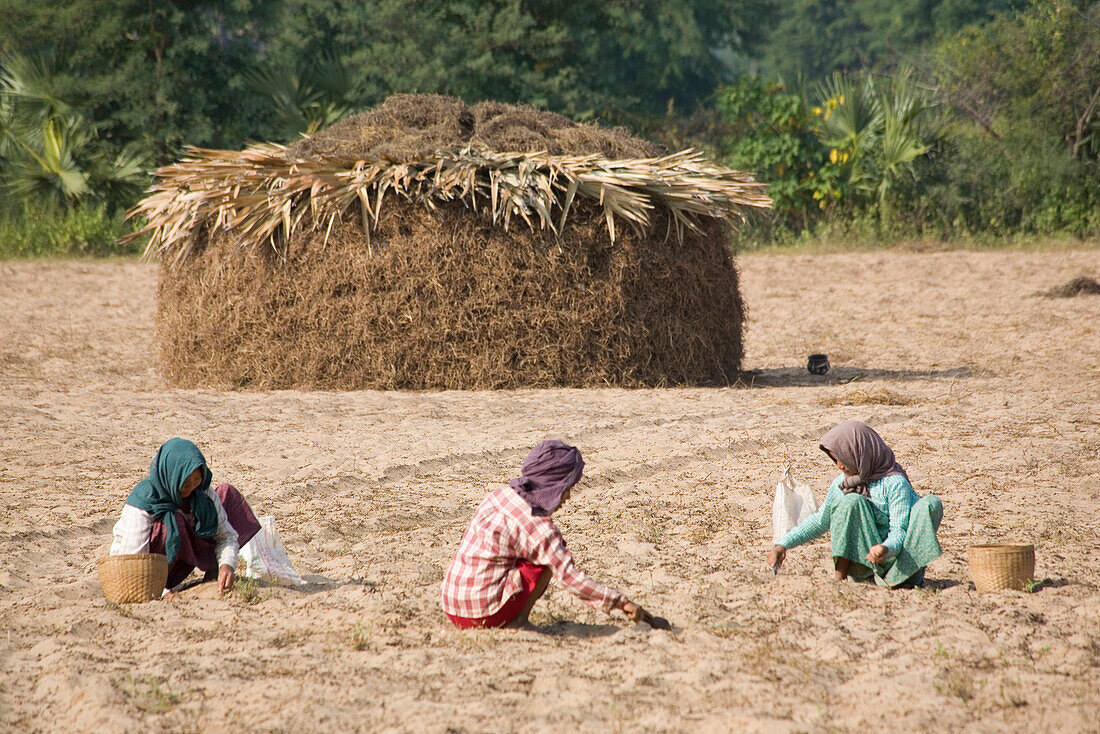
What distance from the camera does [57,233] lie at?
16.7m

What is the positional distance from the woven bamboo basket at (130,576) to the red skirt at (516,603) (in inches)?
46.7

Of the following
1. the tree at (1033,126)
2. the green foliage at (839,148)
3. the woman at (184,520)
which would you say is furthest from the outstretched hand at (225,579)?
the tree at (1033,126)

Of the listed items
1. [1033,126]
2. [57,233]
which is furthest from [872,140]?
[57,233]

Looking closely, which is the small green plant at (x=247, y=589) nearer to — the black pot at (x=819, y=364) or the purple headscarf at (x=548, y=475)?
the purple headscarf at (x=548, y=475)

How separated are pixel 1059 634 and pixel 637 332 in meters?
5.47

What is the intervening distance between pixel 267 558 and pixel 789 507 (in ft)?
6.91

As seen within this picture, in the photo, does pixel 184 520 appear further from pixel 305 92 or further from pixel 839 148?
pixel 839 148

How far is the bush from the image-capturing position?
645 inches

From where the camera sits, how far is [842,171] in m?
17.8

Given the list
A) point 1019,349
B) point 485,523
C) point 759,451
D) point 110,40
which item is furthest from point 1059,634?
point 110,40

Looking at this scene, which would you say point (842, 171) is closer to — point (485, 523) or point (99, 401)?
point (99, 401)

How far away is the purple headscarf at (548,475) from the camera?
3689 millimetres

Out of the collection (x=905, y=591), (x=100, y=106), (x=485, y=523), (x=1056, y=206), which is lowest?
(x=905, y=591)

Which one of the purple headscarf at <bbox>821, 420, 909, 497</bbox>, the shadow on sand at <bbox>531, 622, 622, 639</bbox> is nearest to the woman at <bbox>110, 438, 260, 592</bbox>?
the shadow on sand at <bbox>531, 622, 622, 639</bbox>
